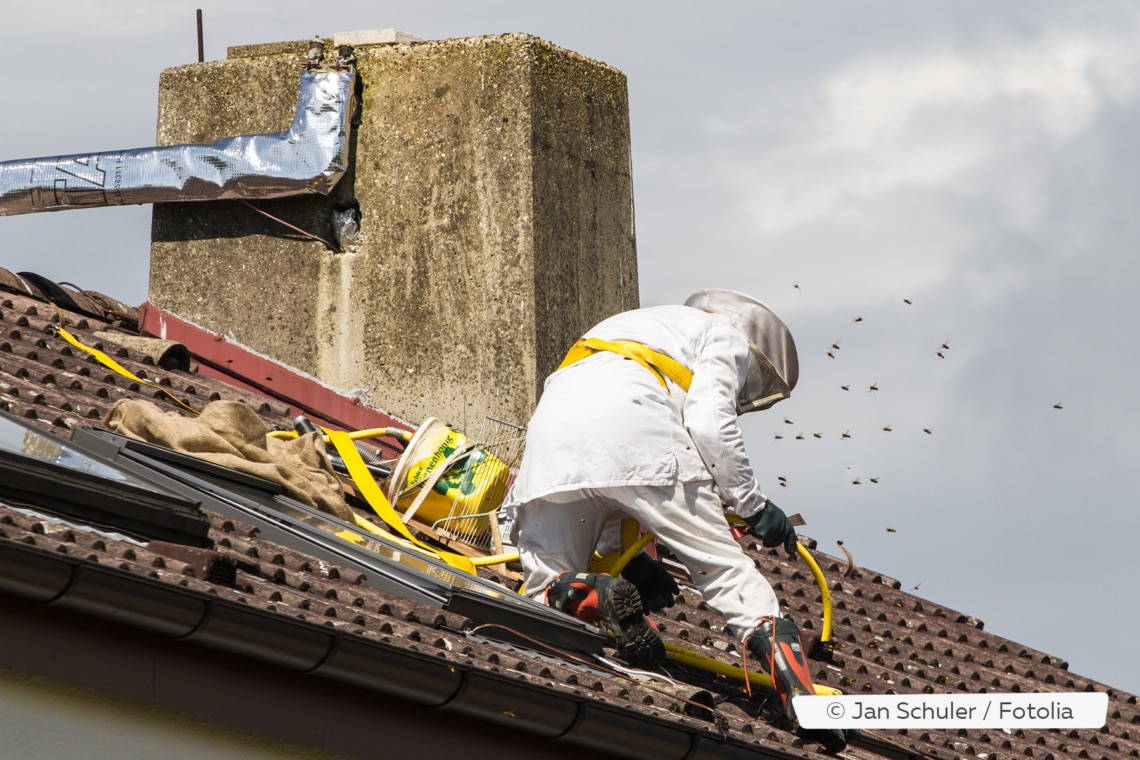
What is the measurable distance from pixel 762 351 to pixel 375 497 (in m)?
1.74

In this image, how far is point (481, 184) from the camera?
32.4 feet

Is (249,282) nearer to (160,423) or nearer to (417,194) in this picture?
(417,194)

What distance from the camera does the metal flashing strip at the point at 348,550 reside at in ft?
19.3

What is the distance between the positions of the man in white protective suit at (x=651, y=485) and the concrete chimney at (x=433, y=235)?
113 inches

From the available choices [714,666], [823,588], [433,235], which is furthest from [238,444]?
[433,235]

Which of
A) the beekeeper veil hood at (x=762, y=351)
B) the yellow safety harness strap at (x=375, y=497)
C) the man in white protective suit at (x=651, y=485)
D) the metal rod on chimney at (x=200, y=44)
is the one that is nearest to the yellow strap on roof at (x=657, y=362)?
the man in white protective suit at (x=651, y=485)

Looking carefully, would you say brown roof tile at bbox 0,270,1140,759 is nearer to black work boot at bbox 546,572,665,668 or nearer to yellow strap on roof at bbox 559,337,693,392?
black work boot at bbox 546,572,665,668

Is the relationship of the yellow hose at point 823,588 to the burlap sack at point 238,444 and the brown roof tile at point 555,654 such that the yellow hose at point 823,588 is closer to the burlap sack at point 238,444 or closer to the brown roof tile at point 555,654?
the brown roof tile at point 555,654

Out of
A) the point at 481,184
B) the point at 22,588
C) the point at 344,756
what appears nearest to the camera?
the point at 22,588

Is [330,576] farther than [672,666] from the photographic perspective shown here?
No

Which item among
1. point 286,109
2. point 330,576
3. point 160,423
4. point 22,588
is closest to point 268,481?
point 160,423

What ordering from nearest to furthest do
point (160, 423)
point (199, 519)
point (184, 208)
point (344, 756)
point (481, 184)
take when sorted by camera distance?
point (344, 756)
point (199, 519)
point (160, 423)
point (481, 184)
point (184, 208)

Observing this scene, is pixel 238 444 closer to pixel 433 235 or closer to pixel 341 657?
pixel 341 657

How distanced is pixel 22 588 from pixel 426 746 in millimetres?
1248
